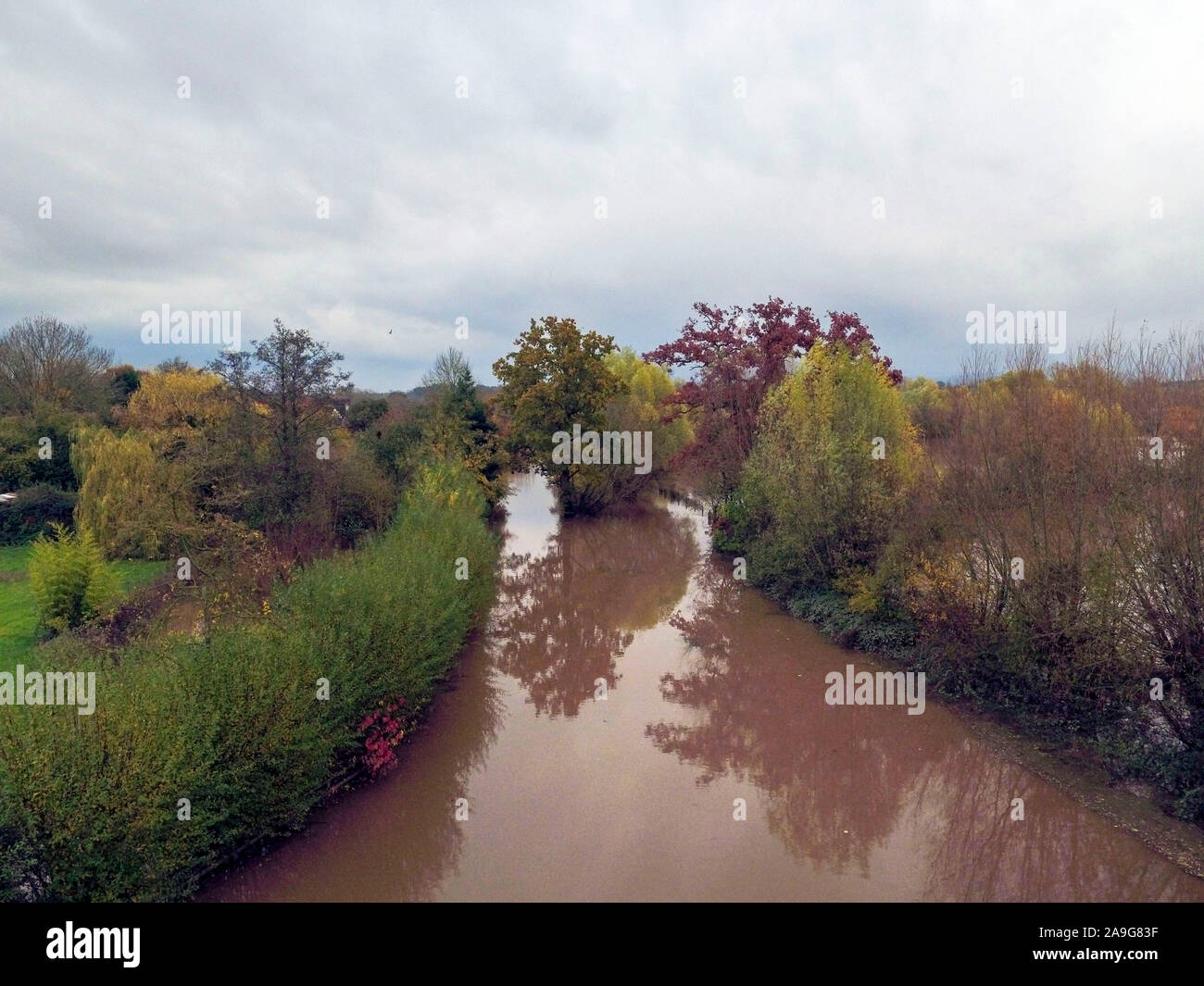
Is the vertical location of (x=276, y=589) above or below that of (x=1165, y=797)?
above

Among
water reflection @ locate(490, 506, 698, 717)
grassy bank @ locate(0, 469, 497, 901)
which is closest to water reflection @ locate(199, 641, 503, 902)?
grassy bank @ locate(0, 469, 497, 901)

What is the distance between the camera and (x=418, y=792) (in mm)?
8773

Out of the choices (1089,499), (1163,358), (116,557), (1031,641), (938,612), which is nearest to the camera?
(1163,358)

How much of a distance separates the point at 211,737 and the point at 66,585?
8959mm

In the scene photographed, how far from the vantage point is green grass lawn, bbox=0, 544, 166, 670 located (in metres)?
12.0

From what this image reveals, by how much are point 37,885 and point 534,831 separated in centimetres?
433

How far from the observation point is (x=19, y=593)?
15195mm

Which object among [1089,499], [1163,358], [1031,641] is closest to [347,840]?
[1031,641]

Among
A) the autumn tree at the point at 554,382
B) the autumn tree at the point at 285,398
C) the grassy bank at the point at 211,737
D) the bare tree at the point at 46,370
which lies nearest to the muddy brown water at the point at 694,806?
the grassy bank at the point at 211,737

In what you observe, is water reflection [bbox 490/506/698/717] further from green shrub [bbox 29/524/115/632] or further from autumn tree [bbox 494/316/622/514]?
green shrub [bbox 29/524/115/632]

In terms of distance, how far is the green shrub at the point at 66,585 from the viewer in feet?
41.5

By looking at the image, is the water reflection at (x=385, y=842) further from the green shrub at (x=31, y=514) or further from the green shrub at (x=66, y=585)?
the green shrub at (x=31, y=514)
